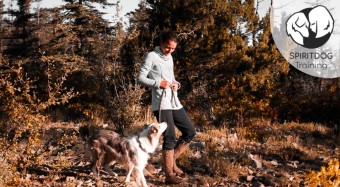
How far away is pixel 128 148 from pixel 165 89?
882mm

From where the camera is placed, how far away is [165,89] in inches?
153

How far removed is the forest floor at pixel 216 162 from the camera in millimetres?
3990

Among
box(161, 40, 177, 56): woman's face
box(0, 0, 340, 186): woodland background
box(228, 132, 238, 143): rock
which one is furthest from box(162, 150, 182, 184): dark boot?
box(0, 0, 340, 186): woodland background

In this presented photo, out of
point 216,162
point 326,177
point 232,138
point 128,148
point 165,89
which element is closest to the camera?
point 326,177

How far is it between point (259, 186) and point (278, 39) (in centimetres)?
1055

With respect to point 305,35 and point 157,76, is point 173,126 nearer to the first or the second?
point 157,76

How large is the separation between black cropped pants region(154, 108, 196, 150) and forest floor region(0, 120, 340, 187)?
0.62 meters

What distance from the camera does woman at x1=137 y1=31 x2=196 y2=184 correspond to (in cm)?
383

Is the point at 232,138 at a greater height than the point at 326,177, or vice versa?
the point at 326,177

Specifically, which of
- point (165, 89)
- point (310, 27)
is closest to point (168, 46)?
point (165, 89)

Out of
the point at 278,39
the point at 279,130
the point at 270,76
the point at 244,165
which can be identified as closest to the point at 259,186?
the point at 244,165

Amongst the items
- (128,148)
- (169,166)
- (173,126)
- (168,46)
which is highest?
(168,46)

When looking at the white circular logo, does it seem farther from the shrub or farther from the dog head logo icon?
the shrub

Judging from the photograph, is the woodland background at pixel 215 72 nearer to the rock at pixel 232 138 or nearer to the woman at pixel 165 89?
the rock at pixel 232 138
